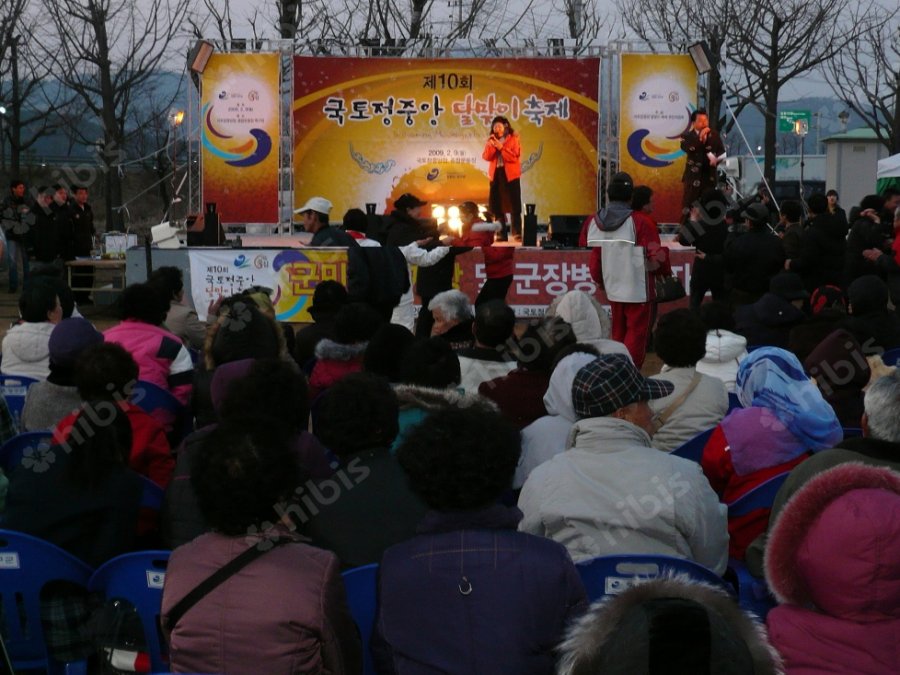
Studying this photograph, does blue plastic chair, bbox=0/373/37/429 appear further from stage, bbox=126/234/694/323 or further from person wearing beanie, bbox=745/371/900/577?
stage, bbox=126/234/694/323

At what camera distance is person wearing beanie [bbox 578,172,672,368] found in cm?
745

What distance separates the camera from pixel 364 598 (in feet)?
8.66

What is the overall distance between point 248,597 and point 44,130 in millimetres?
24583

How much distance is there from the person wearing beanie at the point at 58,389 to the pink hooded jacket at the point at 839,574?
286 cm

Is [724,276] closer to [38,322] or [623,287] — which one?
[623,287]

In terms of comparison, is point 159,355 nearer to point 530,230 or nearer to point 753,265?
point 753,265

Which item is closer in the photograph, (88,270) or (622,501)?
(622,501)

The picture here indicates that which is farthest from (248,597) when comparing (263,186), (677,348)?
(263,186)

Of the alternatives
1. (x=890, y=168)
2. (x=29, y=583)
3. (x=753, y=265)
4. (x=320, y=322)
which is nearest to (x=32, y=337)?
(x=320, y=322)

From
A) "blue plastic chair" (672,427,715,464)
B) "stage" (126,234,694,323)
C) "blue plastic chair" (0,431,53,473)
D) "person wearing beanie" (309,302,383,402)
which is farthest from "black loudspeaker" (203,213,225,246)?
"blue plastic chair" (672,427,715,464)

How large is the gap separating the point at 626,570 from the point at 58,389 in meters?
2.54

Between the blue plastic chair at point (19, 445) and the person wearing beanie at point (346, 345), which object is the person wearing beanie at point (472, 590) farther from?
the person wearing beanie at point (346, 345)

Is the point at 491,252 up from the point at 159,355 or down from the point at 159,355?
up

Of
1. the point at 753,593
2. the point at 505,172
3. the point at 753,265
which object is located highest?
the point at 505,172
